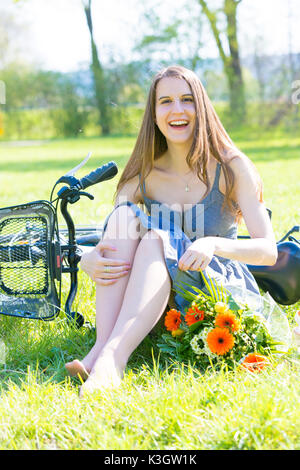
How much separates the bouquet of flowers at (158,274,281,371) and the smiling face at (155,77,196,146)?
2.17 ft

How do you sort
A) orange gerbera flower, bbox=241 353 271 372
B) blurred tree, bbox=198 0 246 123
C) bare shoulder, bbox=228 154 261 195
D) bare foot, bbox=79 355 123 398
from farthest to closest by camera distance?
blurred tree, bbox=198 0 246 123 → bare shoulder, bbox=228 154 261 195 → orange gerbera flower, bbox=241 353 271 372 → bare foot, bbox=79 355 123 398

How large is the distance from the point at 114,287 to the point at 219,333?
42cm

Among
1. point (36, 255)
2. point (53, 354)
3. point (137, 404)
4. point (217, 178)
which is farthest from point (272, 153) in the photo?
point (137, 404)

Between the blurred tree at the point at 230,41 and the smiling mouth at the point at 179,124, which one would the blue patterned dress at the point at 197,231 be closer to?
the smiling mouth at the point at 179,124

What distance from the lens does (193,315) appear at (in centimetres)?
210

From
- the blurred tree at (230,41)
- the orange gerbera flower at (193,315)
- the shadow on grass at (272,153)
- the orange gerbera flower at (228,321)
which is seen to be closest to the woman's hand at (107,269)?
the orange gerbera flower at (193,315)

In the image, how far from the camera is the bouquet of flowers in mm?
2012

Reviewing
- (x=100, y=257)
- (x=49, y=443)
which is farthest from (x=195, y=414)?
(x=100, y=257)

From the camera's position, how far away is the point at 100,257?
2.18 meters

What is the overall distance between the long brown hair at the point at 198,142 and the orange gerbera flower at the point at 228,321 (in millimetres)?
560

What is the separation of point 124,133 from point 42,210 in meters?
13.4

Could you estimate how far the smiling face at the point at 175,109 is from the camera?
7.85 ft

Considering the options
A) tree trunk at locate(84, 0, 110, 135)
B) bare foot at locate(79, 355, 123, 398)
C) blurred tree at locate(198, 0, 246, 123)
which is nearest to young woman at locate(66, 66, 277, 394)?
bare foot at locate(79, 355, 123, 398)

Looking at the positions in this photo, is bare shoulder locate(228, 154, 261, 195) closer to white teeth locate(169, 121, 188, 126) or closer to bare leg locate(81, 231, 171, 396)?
white teeth locate(169, 121, 188, 126)
